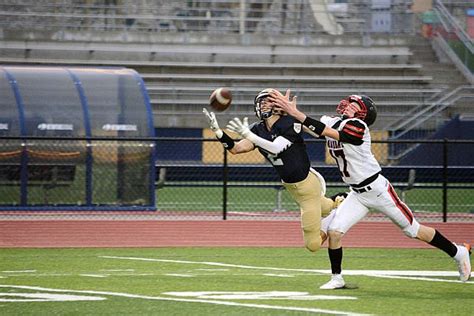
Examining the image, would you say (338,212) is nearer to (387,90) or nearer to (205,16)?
(387,90)

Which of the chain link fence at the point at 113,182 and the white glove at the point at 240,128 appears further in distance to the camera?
the chain link fence at the point at 113,182

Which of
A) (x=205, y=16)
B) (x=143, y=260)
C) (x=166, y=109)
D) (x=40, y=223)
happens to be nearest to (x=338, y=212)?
(x=143, y=260)

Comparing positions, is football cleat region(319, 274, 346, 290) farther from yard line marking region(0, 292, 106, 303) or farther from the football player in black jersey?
yard line marking region(0, 292, 106, 303)

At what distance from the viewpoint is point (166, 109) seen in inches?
1177

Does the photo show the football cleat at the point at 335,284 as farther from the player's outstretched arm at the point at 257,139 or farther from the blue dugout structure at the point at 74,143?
the blue dugout structure at the point at 74,143

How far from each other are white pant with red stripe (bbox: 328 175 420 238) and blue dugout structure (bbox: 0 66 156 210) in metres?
9.23

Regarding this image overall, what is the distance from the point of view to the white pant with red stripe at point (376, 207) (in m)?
10.2

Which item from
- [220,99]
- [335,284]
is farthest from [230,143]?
[335,284]

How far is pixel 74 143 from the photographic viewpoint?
19.2 meters

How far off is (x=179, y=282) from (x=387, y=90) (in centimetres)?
2044

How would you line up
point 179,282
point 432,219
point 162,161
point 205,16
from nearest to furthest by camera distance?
point 179,282 < point 432,219 < point 162,161 < point 205,16

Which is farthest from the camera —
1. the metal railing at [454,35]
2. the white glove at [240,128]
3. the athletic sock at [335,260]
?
the metal railing at [454,35]

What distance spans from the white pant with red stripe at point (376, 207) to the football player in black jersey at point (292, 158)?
236mm

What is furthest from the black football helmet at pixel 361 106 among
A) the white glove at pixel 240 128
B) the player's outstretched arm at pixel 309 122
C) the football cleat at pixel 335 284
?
the football cleat at pixel 335 284
